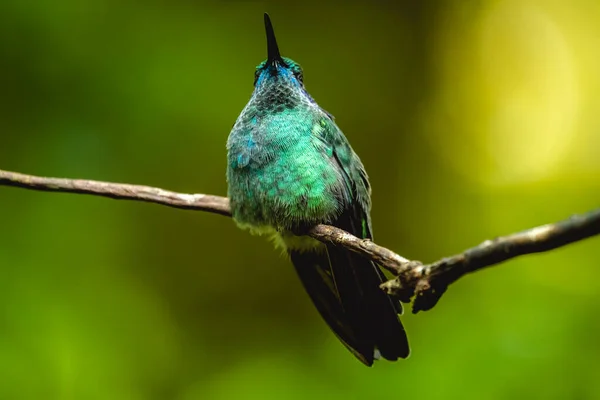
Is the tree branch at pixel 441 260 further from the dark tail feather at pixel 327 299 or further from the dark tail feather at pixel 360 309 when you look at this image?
the dark tail feather at pixel 327 299

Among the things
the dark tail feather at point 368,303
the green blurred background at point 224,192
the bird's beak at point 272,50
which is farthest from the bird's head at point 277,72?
the green blurred background at point 224,192

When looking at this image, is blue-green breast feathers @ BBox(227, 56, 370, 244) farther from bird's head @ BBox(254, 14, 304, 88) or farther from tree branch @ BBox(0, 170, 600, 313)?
tree branch @ BBox(0, 170, 600, 313)

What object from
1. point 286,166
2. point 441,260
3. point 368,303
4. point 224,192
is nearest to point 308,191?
point 286,166

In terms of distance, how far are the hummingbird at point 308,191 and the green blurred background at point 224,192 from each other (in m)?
1.29

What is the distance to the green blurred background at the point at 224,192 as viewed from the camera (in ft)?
14.0

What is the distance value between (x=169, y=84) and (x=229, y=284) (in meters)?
1.80

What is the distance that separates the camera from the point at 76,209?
16.4 ft

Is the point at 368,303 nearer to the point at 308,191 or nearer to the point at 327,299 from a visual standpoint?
the point at 327,299

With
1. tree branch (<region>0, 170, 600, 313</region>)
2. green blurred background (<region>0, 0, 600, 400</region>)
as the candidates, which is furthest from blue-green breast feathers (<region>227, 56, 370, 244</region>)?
green blurred background (<region>0, 0, 600, 400</region>)

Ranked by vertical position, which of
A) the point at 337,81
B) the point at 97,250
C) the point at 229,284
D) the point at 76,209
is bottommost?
the point at 229,284

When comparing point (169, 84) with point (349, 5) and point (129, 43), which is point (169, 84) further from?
point (349, 5)

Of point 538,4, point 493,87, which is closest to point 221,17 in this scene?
point 493,87

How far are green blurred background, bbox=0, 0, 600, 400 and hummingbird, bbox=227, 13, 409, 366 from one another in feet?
4.22

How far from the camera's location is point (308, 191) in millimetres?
2760
